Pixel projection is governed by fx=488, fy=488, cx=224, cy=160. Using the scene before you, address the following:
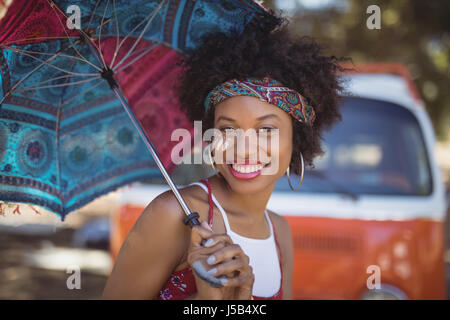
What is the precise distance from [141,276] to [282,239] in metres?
0.71

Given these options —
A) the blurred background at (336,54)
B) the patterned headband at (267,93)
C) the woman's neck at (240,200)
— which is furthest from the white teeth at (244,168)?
the blurred background at (336,54)

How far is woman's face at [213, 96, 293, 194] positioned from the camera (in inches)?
73.8

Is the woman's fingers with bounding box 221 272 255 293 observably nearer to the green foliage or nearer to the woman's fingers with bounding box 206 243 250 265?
the woman's fingers with bounding box 206 243 250 265

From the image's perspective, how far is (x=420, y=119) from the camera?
363 cm

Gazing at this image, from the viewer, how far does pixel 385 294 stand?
120 inches

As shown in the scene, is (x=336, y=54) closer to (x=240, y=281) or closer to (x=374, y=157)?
(x=374, y=157)

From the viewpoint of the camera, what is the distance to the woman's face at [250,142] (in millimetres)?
1874

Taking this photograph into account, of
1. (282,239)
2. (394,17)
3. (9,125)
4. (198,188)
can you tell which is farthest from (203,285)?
(394,17)

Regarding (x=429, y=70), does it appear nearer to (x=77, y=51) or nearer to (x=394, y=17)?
(x=394, y=17)

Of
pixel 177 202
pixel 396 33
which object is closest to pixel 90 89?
pixel 177 202

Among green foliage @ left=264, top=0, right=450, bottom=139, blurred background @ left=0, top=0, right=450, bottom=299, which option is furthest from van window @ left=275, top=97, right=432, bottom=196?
green foliage @ left=264, top=0, right=450, bottom=139

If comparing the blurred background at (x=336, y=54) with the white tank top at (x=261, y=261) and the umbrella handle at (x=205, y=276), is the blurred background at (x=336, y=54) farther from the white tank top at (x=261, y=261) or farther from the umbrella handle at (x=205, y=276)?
the umbrella handle at (x=205, y=276)

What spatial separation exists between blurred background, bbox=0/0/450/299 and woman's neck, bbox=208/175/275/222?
401 cm

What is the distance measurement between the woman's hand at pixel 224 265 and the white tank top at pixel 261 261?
314 millimetres
